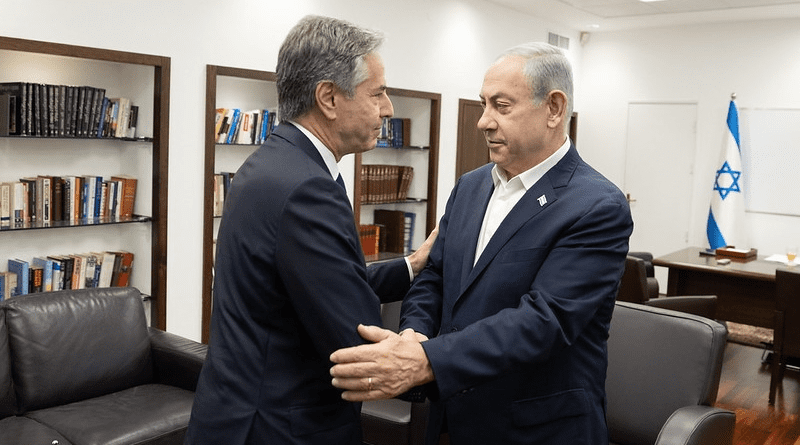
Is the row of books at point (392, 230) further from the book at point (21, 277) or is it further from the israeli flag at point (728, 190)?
the israeli flag at point (728, 190)

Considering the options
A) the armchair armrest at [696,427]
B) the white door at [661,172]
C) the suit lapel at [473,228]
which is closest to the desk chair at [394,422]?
the armchair armrest at [696,427]

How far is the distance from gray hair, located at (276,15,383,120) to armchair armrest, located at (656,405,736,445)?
1.49 metres

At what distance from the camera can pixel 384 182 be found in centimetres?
692

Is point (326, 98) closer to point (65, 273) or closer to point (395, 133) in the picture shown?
point (65, 273)

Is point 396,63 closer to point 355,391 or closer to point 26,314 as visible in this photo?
point 26,314

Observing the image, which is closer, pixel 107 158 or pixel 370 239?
pixel 107 158

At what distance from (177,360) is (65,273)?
4.47ft

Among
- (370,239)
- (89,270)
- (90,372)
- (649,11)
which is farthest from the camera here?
(649,11)

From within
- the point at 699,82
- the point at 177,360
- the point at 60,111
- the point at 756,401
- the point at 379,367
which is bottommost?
the point at 756,401

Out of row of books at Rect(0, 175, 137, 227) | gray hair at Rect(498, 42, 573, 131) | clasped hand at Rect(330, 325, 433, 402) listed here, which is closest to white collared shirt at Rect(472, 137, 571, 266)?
gray hair at Rect(498, 42, 573, 131)

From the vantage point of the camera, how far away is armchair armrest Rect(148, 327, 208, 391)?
3604 millimetres

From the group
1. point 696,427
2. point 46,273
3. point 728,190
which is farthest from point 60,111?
point 728,190

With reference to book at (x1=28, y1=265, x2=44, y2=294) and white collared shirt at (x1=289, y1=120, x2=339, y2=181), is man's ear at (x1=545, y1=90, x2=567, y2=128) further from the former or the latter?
book at (x1=28, y1=265, x2=44, y2=294)

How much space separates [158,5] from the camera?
4742 millimetres
